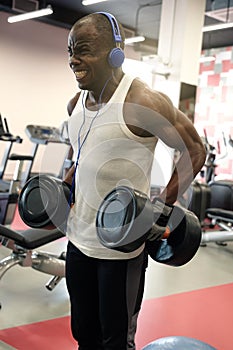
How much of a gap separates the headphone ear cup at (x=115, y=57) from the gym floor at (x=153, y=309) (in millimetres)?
1639

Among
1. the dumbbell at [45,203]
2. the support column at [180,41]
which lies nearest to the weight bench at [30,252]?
the dumbbell at [45,203]

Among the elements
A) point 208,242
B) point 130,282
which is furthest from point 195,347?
point 208,242

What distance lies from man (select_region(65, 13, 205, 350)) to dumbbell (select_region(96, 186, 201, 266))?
0.24ft

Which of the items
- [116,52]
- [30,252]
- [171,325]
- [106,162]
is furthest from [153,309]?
[116,52]

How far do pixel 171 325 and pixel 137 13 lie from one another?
761 cm

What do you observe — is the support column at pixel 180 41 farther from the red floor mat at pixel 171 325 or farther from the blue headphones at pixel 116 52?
the blue headphones at pixel 116 52

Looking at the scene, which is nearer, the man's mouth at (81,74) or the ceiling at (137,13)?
the man's mouth at (81,74)

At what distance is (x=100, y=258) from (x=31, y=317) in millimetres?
1569

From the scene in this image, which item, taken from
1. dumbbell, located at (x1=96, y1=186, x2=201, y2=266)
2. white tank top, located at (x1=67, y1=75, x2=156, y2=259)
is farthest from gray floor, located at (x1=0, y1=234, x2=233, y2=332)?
dumbbell, located at (x1=96, y1=186, x2=201, y2=266)

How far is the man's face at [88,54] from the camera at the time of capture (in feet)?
4.48

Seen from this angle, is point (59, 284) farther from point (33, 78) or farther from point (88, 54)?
point (33, 78)

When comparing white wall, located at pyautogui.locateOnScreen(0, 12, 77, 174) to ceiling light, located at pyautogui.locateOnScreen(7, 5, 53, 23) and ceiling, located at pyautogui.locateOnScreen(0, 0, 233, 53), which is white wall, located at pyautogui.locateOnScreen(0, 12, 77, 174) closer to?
ceiling, located at pyautogui.locateOnScreen(0, 0, 233, 53)

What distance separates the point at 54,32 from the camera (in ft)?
31.0

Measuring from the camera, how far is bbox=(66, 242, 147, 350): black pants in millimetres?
1424
